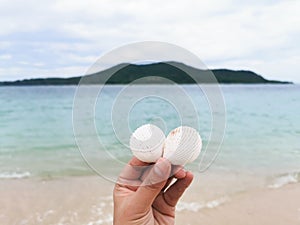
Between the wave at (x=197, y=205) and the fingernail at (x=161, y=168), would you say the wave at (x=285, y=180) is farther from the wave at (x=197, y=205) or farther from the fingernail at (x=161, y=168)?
the fingernail at (x=161, y=168)

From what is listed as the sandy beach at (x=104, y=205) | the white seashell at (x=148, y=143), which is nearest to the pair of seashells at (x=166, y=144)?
the white seashell at (x=148, y=143)

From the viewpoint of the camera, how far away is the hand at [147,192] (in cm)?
140

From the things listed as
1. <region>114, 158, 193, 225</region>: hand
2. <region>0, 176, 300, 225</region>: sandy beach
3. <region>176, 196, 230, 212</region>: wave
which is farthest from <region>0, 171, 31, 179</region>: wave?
<region>114, 158, 193, 225</region>: hand

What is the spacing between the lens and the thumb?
1.38m

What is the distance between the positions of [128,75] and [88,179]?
13.7 feet

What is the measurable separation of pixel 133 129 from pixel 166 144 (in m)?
0.18

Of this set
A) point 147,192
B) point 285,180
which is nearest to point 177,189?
point 147,192

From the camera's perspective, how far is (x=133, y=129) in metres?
1.57

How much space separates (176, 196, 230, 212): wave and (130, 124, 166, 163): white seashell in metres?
2.89

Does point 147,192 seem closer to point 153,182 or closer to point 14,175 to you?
point 153,182

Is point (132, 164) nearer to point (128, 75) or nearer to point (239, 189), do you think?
point (128, 75)

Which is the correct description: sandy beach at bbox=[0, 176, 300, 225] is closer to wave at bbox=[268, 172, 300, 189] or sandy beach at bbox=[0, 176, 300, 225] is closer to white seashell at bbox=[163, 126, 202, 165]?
wave at bbox=[268, 172, 300, 189]

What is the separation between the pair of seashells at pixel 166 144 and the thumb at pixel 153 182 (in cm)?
5

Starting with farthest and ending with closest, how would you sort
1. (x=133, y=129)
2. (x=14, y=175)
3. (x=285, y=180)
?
1. (x=14, y=175)
2. (x=285, y=180)
3. (x=133, y=129)
